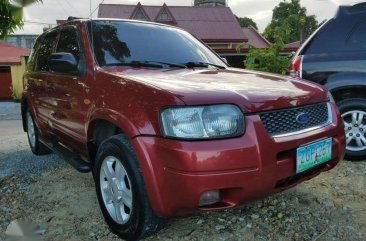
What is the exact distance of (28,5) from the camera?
6.02 meters

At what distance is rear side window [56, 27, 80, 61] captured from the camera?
3.76 metres

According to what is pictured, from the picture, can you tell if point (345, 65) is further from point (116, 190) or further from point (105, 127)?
point (116, 190)

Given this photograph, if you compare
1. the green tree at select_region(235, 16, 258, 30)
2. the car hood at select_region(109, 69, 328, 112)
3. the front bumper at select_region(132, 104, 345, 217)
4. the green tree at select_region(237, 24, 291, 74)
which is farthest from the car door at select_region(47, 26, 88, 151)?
the green tree at select_region(235, 16, 258, 30)

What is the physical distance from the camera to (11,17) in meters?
5.81

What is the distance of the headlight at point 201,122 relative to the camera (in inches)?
94.3

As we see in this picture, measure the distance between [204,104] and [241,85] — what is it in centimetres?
53

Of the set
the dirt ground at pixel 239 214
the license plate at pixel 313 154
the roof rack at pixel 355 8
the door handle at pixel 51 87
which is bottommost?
the dirt ground at pixel 239 214

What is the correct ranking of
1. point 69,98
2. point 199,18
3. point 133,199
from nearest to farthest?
point 133,199 < point 69,98 < point 199,18

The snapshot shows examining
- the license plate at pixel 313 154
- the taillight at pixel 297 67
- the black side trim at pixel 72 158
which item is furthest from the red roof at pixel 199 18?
the license plate at pixel 313 154

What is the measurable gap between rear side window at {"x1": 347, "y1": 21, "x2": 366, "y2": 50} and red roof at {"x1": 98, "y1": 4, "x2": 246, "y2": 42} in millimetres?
24552

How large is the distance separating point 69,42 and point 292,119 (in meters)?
2.49

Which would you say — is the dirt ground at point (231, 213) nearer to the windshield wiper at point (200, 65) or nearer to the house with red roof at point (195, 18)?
the windshield wiper at point (200, 65)

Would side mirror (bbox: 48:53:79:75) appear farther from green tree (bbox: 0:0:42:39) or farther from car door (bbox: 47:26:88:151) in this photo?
green tree (bbox: 0:0:42:39)

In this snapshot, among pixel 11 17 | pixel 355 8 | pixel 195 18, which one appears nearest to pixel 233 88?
pixel 355 8
